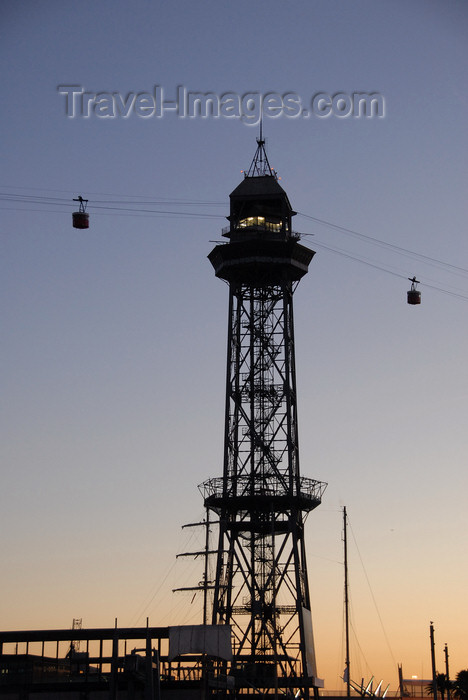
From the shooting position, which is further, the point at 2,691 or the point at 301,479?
the point at 301,479

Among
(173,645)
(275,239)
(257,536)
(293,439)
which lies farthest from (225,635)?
(275,239)

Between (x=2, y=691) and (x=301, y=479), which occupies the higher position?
(x=301, y=479)

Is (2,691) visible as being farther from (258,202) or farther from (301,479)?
(258,202)

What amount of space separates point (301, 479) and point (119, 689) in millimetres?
23095

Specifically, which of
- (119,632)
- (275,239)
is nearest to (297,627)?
(119,632)

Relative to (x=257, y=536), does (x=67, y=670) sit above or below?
below

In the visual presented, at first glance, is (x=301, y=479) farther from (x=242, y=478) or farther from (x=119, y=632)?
(x=119, y=632)

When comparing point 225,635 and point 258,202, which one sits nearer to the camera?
point 225,635

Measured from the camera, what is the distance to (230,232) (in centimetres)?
11200

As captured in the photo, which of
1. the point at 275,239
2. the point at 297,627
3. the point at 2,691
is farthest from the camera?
the point at 275,239

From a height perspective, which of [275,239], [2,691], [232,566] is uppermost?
[275,239]

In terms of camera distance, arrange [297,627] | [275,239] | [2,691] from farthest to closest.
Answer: [275,239] → [297,627] → [2,691]

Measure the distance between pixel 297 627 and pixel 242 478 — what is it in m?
13.2

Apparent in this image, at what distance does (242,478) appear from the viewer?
345ft
